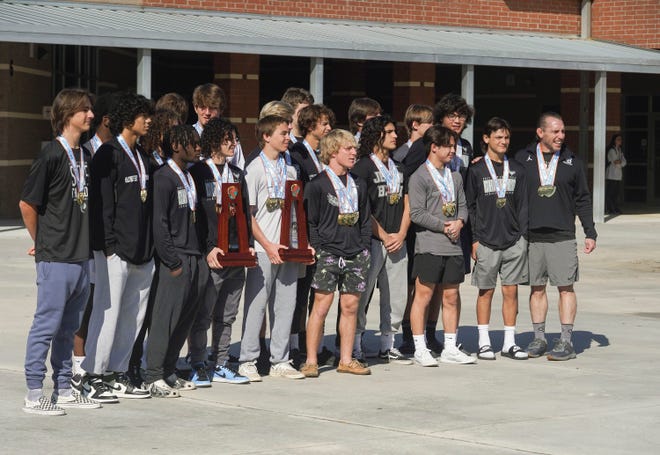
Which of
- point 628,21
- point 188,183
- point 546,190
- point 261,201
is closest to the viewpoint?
point 188,183

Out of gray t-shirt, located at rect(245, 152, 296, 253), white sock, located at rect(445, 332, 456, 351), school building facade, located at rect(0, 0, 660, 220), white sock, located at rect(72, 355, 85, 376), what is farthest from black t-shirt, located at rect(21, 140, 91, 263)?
school building facade, located at rect(0, 0, 660, 220)

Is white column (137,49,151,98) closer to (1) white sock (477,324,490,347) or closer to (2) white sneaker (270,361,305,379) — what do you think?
(1) white sock (477,324,490,347)

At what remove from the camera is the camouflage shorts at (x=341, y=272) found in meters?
9.91

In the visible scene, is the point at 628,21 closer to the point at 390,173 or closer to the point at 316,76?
the point at 316,76

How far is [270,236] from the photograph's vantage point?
32.1ft

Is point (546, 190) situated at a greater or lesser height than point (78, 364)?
greater

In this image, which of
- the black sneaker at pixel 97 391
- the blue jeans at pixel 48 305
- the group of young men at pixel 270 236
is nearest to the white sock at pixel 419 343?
the group of young men at pixel 270 236

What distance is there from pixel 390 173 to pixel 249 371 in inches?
75.2

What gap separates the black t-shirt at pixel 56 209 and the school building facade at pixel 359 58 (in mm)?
12873

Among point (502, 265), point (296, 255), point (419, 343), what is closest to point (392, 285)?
point (419, 343)

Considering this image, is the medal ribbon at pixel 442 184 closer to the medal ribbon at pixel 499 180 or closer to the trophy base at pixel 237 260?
the medal ribbon at pixel 499 180

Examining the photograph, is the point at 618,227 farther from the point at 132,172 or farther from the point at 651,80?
the point at 132,172

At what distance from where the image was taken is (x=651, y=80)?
3556 centimetres

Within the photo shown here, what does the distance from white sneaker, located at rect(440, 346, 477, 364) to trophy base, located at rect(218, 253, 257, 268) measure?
75.9 inches
